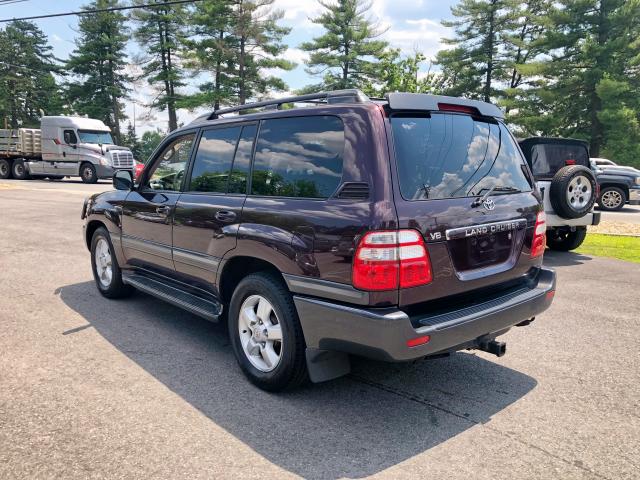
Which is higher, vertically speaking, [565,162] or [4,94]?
[4,94]

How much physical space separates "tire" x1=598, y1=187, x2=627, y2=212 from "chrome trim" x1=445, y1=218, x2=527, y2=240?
14.9m

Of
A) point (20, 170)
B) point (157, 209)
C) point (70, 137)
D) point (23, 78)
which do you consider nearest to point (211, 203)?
point (157, 209)

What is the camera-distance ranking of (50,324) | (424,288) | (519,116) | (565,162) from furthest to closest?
(519,116) < (565,162) < (50,324) < (424,288)

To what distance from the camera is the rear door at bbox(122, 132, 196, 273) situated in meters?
4.40

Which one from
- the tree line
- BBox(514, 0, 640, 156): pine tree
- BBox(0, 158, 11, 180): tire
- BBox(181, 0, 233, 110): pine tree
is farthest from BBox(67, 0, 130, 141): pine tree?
BBox(514, 0, 640, 156): pine tree

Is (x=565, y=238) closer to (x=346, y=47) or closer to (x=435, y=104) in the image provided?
(x=435, y=104)

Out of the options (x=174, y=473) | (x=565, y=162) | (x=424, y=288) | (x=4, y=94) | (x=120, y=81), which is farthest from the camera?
(x=4, y=94)

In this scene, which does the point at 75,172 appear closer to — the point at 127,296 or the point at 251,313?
the point at 127,296

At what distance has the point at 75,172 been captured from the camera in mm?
25922

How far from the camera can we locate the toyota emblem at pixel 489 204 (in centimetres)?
318

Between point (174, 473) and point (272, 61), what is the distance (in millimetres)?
38838

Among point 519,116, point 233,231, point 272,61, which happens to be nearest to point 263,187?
point 233,231

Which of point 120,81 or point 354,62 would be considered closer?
point 354,62

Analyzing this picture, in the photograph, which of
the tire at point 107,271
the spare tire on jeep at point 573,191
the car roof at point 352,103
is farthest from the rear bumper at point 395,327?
the spare tire on jeep at point 573,191
